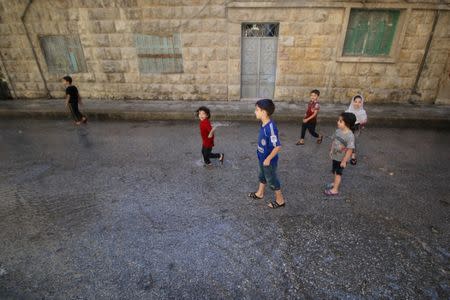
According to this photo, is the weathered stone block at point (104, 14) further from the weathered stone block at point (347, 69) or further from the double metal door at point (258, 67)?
→ the weathered stone block at point (347, 69)

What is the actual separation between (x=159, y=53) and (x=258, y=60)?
347 centimetres

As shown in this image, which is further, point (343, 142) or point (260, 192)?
point (260, 192)

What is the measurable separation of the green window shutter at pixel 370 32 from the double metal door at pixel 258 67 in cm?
240

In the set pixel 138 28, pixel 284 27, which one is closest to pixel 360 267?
pixel 284 27

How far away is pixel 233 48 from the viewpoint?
8516 millimetres

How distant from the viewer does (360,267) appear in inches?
122

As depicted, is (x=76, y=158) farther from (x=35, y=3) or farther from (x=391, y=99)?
(x=391, y=99)

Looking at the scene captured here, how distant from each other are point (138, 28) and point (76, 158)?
5.10 metres

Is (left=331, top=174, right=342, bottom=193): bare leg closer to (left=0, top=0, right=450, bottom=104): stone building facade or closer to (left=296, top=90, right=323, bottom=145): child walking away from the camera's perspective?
(left=296, top=90, right=323, bottom=145): child walking away

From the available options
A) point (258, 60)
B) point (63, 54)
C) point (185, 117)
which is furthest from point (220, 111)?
Result: point (63, 54)

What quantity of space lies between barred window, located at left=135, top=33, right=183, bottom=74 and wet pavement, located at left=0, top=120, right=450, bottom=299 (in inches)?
Answer: 161

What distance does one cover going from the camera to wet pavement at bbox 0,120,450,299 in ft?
9.67

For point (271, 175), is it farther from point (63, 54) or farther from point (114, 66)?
point (63, 54)

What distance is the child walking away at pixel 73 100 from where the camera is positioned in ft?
24.2
